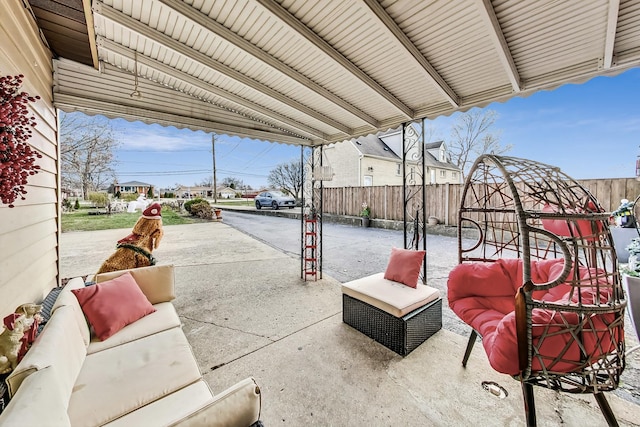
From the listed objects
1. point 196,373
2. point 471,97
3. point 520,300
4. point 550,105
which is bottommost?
point 196,373

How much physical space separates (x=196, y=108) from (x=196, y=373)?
9.89ft

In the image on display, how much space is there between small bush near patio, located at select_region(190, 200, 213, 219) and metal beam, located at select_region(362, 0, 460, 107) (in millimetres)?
12361

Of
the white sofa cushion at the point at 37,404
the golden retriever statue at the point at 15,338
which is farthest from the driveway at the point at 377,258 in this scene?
the golden retriever statue at the point at 15,338

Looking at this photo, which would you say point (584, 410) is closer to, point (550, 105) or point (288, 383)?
point (288, 383)

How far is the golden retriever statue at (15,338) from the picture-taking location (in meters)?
1.22

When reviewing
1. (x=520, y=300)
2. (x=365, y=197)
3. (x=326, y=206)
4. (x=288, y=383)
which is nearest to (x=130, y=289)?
(x=288, y=383)

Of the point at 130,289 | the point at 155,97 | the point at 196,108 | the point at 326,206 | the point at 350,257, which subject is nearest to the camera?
the point at 130,289

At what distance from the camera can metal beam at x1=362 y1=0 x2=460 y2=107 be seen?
1660 millimetres

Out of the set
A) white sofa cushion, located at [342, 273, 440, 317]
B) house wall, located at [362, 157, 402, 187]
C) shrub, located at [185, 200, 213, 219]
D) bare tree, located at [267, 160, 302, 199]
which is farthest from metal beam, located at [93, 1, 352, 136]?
bare tree, located at [267, 160, 302, 199]

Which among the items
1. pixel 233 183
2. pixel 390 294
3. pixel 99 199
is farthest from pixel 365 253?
pixel 233 183

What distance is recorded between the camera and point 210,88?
2.79 meters

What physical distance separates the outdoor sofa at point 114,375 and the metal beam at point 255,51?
213 centimetres

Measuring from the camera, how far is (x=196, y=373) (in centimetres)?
145

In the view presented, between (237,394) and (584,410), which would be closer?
(237,394)
